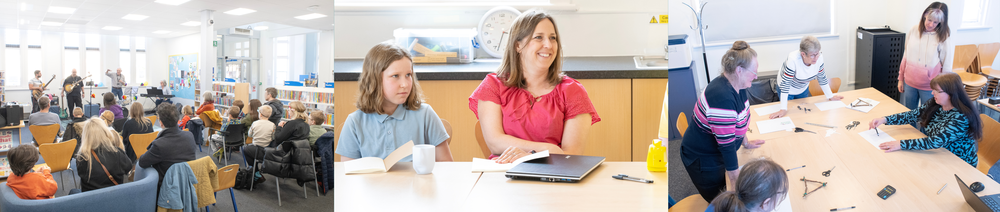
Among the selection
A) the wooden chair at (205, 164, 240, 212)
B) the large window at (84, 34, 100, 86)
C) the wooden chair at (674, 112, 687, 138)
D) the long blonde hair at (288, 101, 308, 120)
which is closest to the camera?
the wooden chair at (674, 112, 687, 138)

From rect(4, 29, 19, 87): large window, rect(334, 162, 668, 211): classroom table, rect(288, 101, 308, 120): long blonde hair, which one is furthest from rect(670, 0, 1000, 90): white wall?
rect(4, 29, 19, 87): large window

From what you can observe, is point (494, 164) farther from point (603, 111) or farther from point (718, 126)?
point (718, 126)

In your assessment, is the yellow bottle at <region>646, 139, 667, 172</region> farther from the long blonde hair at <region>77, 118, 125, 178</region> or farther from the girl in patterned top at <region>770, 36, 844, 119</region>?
the long blonde hair at <region>77, 118, 125, 178</region>

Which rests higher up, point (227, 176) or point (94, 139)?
point (94, 139)

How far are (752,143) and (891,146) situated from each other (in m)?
0.25

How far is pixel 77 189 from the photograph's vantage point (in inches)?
158

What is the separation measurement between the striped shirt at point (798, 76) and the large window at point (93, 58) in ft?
18.9

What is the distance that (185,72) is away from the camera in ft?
16.7

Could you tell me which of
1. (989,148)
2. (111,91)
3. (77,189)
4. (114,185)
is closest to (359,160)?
(989,148)

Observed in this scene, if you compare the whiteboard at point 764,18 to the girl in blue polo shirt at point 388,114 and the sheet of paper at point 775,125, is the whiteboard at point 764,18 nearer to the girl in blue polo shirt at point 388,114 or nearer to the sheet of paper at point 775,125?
the sheet of paper at point 775,125

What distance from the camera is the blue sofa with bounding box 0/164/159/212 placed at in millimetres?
3256

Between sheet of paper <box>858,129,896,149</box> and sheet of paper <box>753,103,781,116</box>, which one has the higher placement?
sheet of paper <box>753,103,781,116</box>

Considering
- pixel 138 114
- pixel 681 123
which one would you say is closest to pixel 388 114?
pixel 681 123

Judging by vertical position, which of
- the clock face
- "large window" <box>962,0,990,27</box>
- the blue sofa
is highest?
"large window" <box>962,0,990,27</box>
